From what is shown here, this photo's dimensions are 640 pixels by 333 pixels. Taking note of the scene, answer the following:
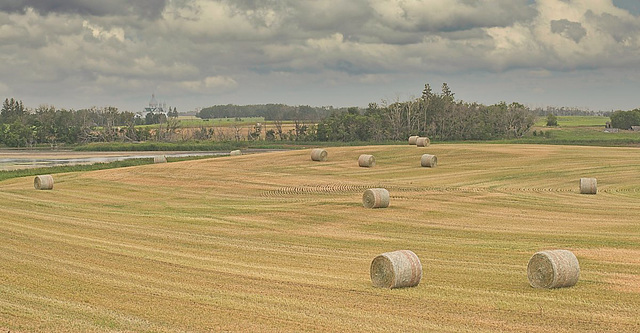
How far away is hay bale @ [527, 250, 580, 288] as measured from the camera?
1845cm

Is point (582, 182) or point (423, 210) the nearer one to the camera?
point (423, 210)

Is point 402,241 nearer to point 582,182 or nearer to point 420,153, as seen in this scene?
point 582,182

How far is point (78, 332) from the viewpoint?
49.2ft

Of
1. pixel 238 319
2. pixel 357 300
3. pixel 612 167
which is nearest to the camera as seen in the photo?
pixel 238 319

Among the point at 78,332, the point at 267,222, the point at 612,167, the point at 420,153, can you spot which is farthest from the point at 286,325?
the point at 420,153

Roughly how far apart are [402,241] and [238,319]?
41.4 feet

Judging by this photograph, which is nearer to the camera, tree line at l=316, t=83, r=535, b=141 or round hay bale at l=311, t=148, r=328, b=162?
round hay bale at l=311, t=148, r=328, b=162

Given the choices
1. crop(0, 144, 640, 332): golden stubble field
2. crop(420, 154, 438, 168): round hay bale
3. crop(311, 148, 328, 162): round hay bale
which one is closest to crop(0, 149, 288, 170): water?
crop(0, 144, 640, 332): golden stubble field

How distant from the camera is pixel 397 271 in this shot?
18.5 m

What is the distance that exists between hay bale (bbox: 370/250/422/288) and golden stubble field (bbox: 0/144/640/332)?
26 cm

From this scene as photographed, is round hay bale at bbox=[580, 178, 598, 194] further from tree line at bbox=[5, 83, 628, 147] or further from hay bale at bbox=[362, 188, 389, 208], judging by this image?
tree line at bbox=[5, 83, 628, 147]

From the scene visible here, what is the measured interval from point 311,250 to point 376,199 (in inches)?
420

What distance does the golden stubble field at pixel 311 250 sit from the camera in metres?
16.2

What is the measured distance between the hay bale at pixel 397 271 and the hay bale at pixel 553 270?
118 inches
